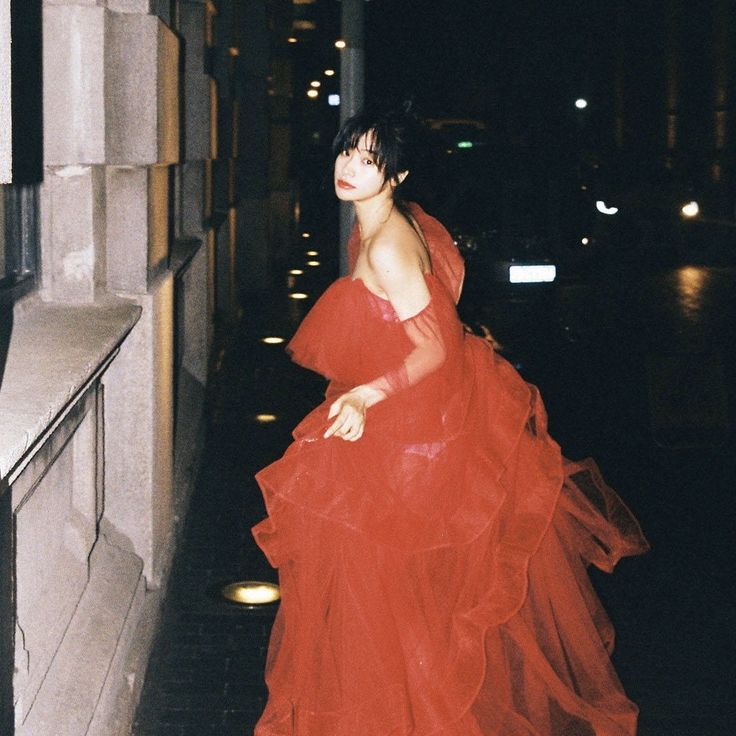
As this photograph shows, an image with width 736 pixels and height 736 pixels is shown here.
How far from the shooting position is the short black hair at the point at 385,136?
388cm

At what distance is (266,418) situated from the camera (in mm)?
10398

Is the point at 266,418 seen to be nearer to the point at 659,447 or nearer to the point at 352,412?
the point at 659,447

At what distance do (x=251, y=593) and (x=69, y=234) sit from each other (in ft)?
6.73

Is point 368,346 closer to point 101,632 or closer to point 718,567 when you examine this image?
point 101,632

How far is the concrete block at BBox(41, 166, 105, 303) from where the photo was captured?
4.81 metres

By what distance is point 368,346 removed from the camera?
13.0ft

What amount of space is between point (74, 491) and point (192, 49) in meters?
5.20

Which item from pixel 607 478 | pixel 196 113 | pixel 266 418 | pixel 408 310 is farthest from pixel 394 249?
pixel 266 418

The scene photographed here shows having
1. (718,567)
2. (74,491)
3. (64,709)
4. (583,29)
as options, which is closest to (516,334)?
(718,567)

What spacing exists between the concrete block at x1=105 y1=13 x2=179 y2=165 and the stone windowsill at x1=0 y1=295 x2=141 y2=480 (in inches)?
23.7

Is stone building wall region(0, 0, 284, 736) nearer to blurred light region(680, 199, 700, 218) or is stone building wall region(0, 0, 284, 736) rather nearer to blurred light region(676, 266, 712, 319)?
blurred light region(676, 266, 712, 319)

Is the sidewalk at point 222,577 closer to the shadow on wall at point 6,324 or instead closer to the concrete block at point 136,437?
the concrete block at point 136,437

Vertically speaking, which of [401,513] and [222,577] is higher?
[401,513]

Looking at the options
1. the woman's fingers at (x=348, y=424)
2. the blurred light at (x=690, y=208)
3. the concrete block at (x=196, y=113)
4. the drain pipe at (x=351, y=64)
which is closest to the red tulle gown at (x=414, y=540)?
the woman's fingers at (x=348, y=424)
